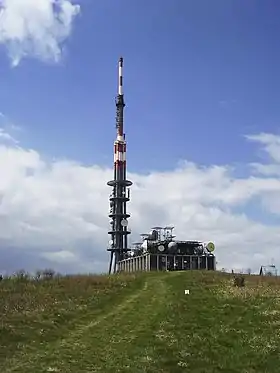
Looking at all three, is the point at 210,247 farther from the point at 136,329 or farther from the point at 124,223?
the point at 136,329

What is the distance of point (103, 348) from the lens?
1081 inches

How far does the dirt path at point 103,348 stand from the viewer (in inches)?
933

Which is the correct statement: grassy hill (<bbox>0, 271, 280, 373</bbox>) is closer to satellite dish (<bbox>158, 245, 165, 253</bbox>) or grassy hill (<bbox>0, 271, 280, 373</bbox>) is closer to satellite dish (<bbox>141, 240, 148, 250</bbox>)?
satellite dish (<bbox>158, 245, 165, 253</bbox>)

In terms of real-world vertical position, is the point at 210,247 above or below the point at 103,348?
above

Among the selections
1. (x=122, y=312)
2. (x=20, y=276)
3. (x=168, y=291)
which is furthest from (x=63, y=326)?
(x=20, y=276)

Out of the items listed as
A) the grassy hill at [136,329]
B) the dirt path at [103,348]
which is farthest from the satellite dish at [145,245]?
the dirt path at [103,348]

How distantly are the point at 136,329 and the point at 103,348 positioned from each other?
17.4 feet

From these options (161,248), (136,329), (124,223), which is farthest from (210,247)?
(136,329)

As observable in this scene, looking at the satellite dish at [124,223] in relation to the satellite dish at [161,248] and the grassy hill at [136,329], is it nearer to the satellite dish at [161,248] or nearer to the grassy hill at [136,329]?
the satellite dish at [161,248]

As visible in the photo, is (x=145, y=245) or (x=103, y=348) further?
(x=145, y=245)

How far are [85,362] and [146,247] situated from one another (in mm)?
105656

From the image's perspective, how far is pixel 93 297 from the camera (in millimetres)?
46281

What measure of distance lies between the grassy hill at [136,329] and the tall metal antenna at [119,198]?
10653 centimetres

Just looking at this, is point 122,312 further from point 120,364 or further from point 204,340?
point 120,364
